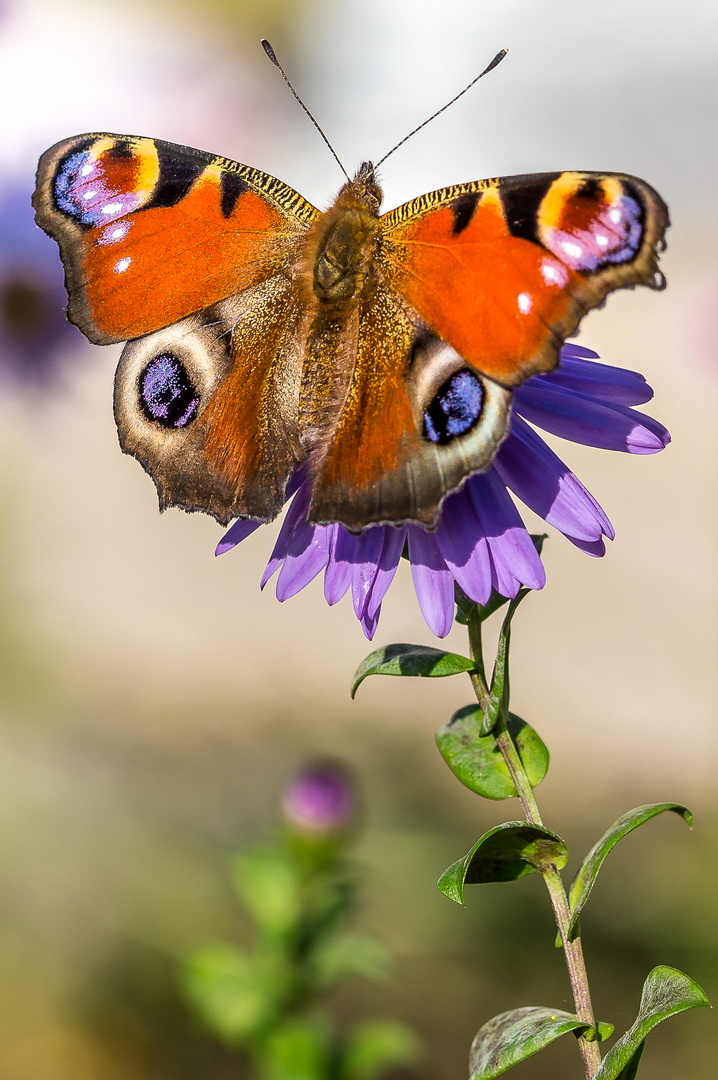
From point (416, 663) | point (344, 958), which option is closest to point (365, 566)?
point (416, 663)

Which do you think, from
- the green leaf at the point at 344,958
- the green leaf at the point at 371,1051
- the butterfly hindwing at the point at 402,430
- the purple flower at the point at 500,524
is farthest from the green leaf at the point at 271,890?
the butterfly hindwing at the point at 402,430

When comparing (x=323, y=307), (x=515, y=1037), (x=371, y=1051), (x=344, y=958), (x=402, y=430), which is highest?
(x=323, y=307)

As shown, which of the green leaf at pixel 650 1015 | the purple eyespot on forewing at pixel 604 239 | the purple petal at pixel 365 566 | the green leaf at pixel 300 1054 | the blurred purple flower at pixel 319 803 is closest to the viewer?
the green leaf at pixel 650 1015

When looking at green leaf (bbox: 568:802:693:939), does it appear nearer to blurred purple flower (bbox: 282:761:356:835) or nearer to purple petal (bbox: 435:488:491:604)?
purple petal (bbox: 435:488:491:604)

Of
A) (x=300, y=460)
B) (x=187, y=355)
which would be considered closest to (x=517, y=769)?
(x=300, y=460)

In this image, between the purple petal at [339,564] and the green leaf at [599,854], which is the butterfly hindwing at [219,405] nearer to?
the purple petal at [339,564]

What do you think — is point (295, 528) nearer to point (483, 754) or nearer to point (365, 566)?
point (365, 566)
